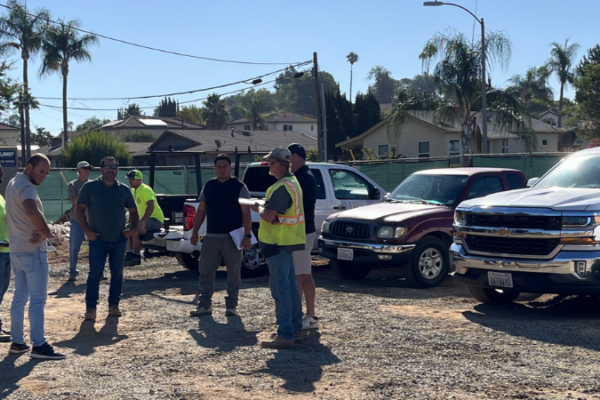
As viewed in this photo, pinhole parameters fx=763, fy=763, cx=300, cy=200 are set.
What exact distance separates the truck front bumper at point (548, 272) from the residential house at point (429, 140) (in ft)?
105

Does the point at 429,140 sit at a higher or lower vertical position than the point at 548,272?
higher

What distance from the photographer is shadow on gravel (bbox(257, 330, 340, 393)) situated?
5912 mm

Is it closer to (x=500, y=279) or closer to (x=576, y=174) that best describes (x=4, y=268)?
(x=500, y=279)

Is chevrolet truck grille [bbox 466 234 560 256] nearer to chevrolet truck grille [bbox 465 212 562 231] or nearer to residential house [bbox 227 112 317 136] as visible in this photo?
chevrolet truck grille [bbox 465 212 562 231]

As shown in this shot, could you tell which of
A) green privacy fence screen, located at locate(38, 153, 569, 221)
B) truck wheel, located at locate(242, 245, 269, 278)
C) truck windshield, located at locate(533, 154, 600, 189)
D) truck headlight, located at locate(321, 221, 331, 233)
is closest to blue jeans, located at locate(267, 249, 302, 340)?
truck windshield, located at locate(533, 154, 600, 189)

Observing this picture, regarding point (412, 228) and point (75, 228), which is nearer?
point (412, 228)

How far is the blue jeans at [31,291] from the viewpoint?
690 cm

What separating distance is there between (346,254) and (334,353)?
428cm

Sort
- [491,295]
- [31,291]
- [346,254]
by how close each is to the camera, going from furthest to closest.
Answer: [346,254]
[491,295]
[31,291]

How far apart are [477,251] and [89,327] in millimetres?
4442

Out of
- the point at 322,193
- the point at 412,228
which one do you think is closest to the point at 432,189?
the point at 412,228

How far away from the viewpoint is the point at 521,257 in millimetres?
8320

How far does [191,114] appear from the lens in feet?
392

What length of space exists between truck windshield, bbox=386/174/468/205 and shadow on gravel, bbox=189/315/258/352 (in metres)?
4.24
